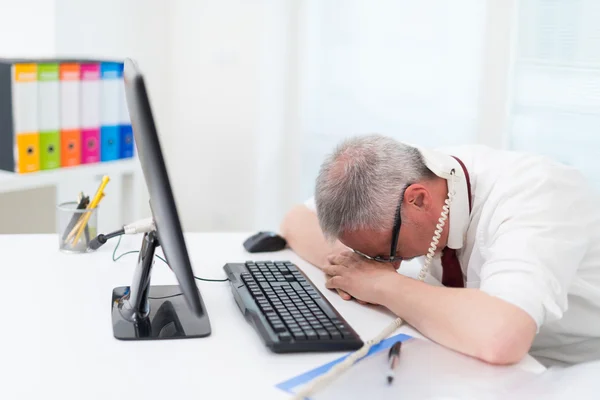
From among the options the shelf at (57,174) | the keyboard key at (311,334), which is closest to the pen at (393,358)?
the keyboard key at (311,334)

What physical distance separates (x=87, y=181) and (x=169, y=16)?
931 mm

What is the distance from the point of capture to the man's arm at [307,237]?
163 cm

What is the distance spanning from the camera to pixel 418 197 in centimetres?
141

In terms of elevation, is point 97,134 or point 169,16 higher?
point 169,16

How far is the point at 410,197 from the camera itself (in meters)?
1.40

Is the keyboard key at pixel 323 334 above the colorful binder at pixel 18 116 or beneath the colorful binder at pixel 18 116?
beneath

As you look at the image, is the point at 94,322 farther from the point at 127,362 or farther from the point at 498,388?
the point at 498,388

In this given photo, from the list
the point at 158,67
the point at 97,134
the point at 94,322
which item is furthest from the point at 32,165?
the point at 94,322

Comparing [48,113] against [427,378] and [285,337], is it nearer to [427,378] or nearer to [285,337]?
[285,337]

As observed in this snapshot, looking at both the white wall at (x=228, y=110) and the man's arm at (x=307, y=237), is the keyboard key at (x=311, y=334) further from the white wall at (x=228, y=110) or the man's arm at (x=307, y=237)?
the white wall at (x=228, y=110)

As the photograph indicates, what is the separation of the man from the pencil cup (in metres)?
0.54

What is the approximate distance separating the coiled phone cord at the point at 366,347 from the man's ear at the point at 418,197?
48mm

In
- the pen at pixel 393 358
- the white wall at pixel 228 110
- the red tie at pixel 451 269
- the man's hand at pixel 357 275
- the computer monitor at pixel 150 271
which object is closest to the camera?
the computer monitor at pixel 150 271

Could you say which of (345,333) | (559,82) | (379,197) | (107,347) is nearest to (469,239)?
(379,197)
